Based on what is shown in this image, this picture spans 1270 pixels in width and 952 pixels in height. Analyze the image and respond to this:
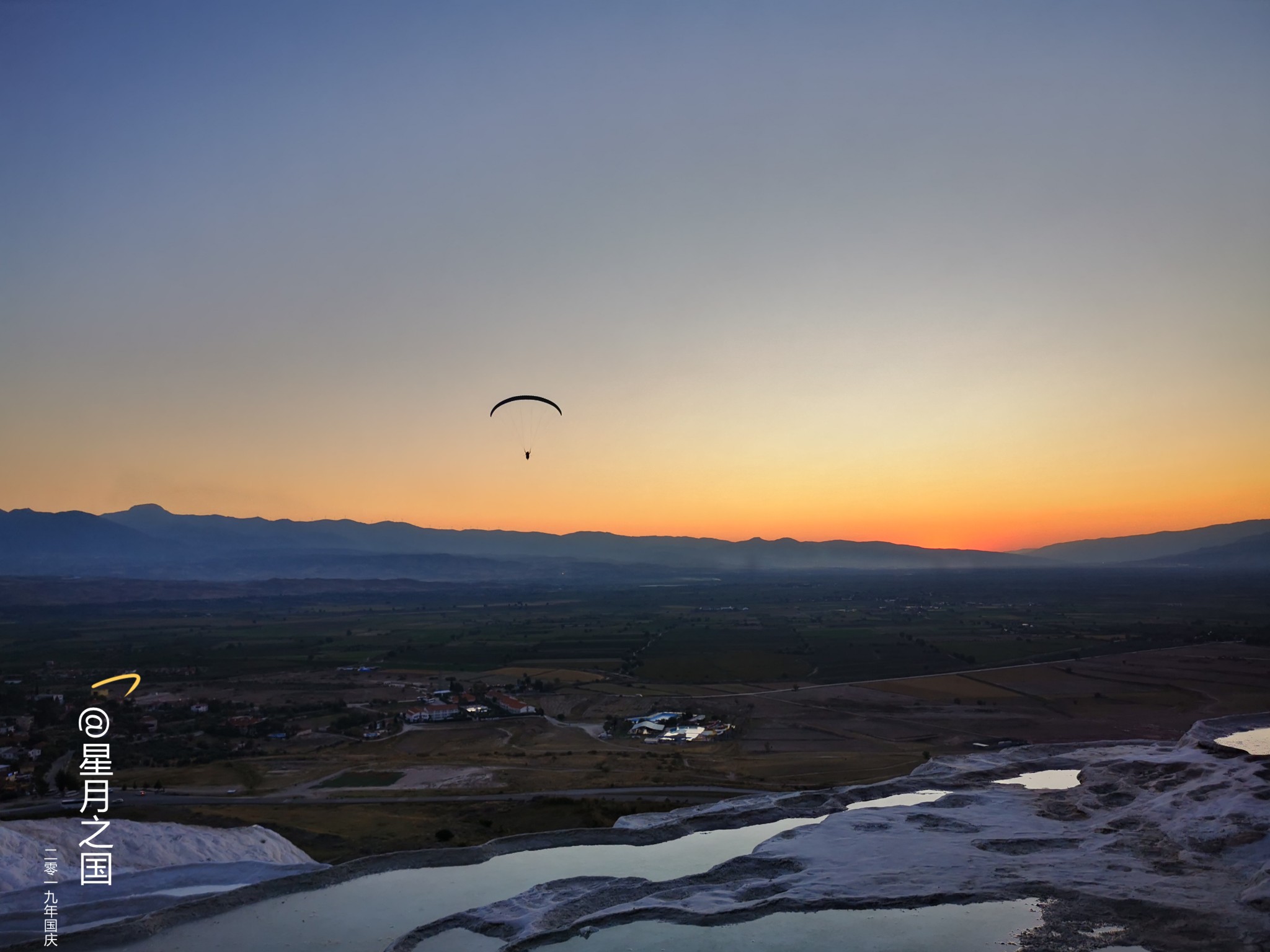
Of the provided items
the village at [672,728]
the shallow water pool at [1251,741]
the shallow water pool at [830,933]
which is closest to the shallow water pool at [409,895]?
the shallow water pool at [830,933]

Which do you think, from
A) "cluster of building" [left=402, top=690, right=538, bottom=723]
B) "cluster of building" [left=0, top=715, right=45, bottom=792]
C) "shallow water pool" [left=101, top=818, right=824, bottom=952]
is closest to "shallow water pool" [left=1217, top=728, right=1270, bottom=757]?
"shallow water pool" [left=101, top=818, right=824, bottom=952]

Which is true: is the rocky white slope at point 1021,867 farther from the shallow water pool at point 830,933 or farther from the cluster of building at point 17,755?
the cluster of building at point 17,755

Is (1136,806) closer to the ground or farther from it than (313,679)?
farther from it

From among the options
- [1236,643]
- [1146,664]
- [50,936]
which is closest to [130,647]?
[50,936]

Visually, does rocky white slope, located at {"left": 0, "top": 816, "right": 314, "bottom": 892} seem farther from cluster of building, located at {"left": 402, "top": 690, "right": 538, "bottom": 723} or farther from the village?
cluster of building, located at {"left": 402, "top": 690, "right": 538, "bottom": 723}

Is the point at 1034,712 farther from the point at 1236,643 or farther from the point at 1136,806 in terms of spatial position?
the point at 1236,643
